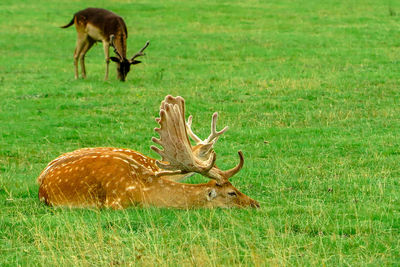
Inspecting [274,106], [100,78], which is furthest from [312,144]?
[100,78]

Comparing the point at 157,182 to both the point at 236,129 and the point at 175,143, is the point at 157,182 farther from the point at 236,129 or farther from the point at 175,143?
the point at 236,129

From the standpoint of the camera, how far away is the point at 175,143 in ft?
22.6

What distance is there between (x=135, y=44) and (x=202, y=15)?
643cm

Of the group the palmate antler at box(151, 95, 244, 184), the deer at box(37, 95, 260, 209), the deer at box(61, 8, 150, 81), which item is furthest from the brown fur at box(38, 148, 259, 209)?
the deer at box(61, 8, 150, 81)

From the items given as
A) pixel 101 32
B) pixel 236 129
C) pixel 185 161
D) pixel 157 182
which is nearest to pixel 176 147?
pixel 185 161

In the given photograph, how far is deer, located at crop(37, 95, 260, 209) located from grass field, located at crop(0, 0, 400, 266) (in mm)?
178

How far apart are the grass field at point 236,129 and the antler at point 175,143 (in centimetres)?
44

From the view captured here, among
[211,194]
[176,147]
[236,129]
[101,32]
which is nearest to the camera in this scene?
[176,147]

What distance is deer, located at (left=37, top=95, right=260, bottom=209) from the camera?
688cm

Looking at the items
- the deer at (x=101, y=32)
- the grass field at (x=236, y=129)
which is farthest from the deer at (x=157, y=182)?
the deer at (x=101, y=32)

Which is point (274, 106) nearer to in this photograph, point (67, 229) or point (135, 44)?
point (67, 229)

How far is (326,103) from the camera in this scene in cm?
1387

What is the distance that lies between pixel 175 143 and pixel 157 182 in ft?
1.60

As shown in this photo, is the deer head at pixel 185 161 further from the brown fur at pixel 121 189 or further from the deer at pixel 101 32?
the deer at pixel 101 32
